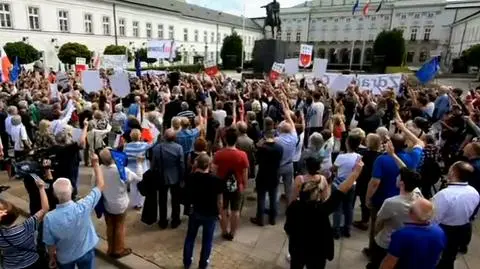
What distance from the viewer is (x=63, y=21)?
4162 cm

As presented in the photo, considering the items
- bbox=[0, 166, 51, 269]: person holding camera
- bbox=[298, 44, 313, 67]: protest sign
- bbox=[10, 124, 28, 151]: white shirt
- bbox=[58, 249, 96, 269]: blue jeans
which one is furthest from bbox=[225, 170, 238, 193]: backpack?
bbox=[298, 44, 313, 67]: protest sign

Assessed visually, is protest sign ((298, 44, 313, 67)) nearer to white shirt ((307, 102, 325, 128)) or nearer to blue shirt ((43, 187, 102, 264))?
white shirt ((307, 102, 325, 128))

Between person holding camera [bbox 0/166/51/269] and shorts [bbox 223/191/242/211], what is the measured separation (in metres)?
2.55

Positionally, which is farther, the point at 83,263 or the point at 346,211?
the point at 346,211

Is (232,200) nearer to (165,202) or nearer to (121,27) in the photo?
(165,202)

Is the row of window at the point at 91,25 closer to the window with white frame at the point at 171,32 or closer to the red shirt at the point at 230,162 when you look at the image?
the window with white frame at the point at 171,32

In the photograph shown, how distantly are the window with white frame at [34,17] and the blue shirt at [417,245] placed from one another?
144 feet

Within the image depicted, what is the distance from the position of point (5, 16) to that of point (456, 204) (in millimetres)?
42560

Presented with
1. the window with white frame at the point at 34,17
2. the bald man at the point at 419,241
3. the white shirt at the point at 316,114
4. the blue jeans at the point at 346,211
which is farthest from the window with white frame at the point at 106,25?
the bald man at the point at 419,241

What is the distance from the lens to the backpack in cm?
514

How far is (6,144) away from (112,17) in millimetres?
43732

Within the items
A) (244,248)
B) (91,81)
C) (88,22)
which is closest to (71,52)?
(88,22)

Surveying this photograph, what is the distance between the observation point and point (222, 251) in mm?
5199

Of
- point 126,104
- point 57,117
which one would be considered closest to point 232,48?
point 126,104
